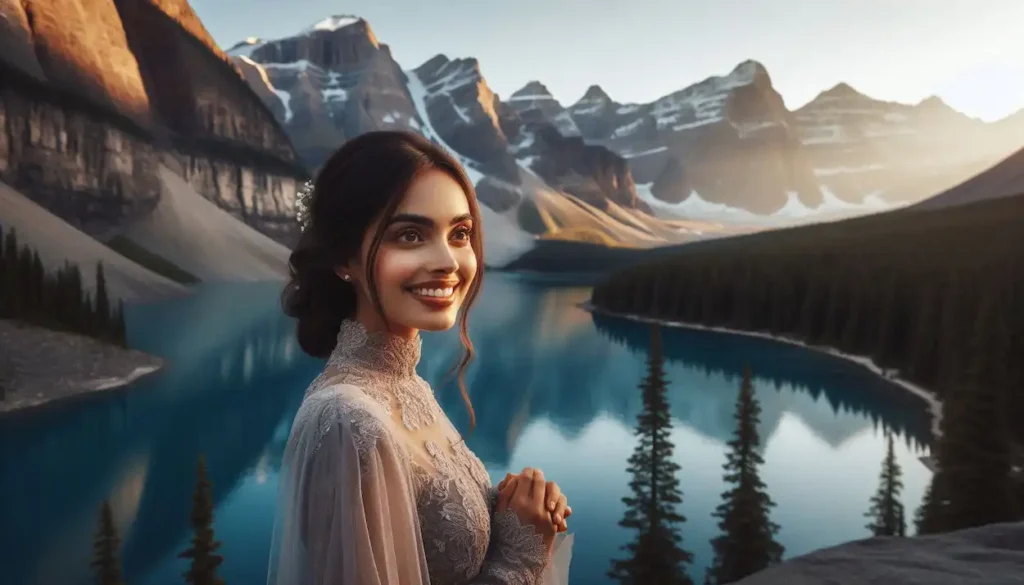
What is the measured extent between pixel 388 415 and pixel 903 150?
44984 millimetres

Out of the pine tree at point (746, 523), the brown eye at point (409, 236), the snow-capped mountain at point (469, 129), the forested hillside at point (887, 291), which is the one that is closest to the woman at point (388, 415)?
the brown eye at point (409, 236)

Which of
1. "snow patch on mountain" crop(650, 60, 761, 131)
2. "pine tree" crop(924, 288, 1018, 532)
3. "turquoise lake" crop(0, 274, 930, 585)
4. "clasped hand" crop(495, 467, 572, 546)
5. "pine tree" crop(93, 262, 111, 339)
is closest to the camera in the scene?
"clasped hand" crop(495, 467, 572, 546)

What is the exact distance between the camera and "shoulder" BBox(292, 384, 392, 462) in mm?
1041

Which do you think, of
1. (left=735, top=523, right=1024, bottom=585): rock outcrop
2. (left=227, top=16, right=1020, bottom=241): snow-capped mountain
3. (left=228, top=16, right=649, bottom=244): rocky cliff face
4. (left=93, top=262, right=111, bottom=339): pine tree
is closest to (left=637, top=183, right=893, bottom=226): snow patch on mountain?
(left=227, top=16, right=1020, bottom=241): snow-capped mountain

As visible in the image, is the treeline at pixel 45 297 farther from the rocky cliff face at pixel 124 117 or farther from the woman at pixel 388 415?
the woman at pixel 388 415

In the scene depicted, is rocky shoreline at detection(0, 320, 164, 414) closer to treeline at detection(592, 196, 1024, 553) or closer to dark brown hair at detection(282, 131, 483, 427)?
dark brown hair at detection(282, 131, 483, 427)

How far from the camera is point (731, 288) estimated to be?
36.5 m

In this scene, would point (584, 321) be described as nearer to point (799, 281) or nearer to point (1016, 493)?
point (799, 281)

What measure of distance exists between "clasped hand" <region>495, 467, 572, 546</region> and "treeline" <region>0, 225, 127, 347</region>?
1480 centimetres

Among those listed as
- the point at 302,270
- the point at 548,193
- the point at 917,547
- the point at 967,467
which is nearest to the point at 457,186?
the point at 302,270

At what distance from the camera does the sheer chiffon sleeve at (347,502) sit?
1031mm

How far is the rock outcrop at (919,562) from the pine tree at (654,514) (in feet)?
22.3

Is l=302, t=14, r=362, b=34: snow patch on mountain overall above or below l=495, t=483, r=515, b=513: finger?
above

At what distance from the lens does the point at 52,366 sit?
12953 millimetres
